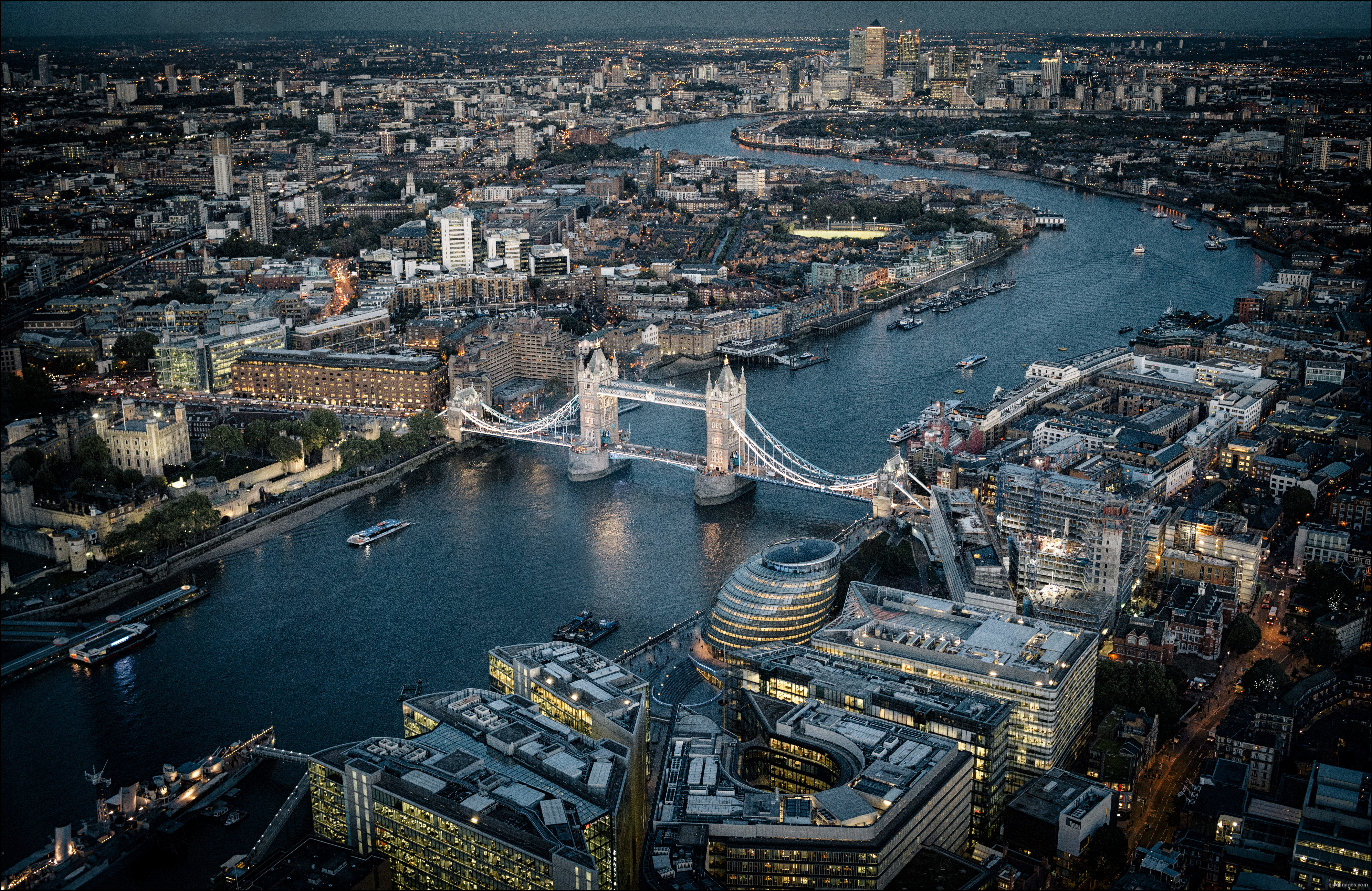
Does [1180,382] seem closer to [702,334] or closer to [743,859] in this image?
[702,334]

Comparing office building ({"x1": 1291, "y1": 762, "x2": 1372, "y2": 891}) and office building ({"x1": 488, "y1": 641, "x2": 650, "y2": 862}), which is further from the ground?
office building ({"x1": 488, "y1": 641, "x2": 650, "y2": 862})

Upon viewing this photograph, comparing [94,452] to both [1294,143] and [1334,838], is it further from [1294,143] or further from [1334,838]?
[1294,143]

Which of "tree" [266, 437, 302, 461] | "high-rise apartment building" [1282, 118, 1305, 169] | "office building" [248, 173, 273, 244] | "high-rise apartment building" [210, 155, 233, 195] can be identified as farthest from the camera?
"high-rise apartment building" [210, 155, 233, 195]

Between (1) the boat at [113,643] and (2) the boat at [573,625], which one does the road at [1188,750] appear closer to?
(2) the boat at [573,625]

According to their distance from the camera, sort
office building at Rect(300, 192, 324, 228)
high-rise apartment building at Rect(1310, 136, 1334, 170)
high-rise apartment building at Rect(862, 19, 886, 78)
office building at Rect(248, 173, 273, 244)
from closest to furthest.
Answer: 1. high-rise apartment building at Rect(1310, 136, 1334, 170)
2. office building at Rect(248, 173, 273, 244)
3. office building at Rect(300, 192, 324, 228)
4. high-rise apartment building at Rect(862, 19, 886, 78)

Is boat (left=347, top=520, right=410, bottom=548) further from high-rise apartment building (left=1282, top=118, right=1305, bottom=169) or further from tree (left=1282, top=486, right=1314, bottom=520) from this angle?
high-rise apartment building (left=1282, top=118, right=1305, bottom=169)

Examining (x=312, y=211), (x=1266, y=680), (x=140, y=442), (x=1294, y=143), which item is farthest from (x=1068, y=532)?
(x=312, y=211)

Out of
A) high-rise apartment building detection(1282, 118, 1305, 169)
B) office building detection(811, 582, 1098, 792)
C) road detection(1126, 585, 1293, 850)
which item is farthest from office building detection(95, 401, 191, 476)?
high-rise apartment building detection(1282, 118, 1305, 169)
